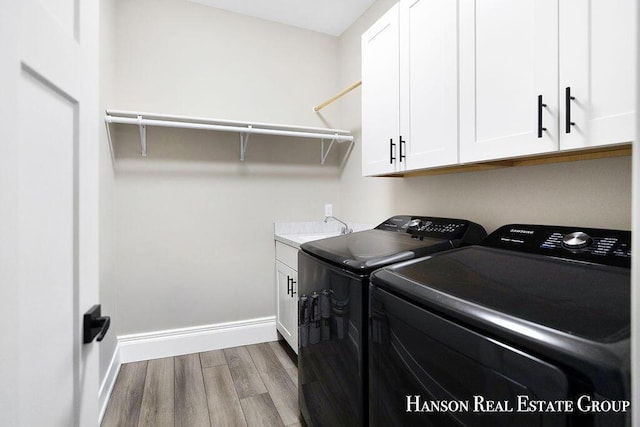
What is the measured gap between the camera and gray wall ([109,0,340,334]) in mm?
2248

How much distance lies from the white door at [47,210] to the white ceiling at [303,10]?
1976 millimetres

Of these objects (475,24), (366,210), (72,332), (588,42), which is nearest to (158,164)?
(366,210)

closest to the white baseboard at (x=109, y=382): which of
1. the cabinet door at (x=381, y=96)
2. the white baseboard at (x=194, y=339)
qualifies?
the white baseboard at (x=194, y=339)

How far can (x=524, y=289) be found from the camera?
776mm

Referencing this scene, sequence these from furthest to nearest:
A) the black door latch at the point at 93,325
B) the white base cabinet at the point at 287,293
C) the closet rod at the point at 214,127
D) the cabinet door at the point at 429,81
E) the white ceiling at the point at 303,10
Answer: the white ceiling at the point at 303,10 < the white base cabinet at the point at 287,293 < the closet rod at the point at 214,127 < the cabinet door at the point at 429,81 < the black door latch at the point at 93,325

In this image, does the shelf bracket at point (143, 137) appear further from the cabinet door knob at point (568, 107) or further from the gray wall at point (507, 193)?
the cabinet door knob at point (568, 107)

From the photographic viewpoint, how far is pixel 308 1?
238 cm

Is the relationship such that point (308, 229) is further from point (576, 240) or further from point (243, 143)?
point (576, 240)

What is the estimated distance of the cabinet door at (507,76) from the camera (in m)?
0.98

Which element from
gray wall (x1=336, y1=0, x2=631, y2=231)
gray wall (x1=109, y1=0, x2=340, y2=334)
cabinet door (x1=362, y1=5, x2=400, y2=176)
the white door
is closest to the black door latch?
the white door

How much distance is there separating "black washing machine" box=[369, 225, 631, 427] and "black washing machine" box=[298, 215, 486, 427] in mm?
100

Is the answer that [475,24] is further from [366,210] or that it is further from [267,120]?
[267,120]

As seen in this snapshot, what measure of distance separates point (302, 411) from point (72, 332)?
4.28 feet

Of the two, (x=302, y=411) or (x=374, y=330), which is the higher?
(x=374, y=330)
